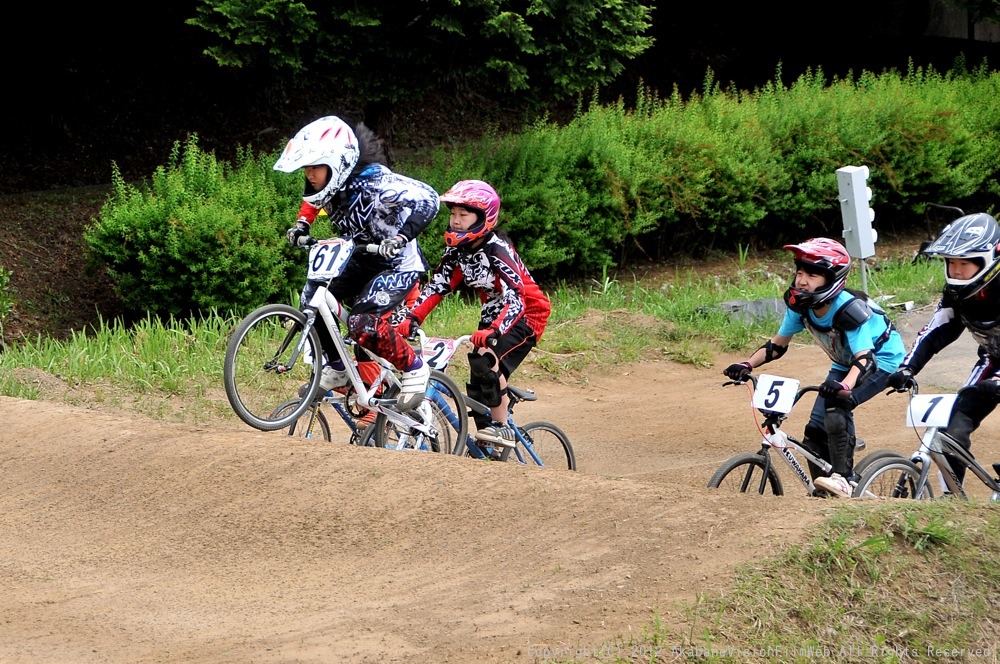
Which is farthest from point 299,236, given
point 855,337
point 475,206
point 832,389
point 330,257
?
point 855,337

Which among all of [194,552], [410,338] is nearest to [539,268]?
[410,338]

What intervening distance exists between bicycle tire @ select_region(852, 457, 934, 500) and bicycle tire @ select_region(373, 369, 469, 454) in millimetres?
2468

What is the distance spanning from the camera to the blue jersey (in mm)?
6547

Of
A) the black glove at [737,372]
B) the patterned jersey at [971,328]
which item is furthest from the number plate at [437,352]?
the patterned jersey at [971,328]

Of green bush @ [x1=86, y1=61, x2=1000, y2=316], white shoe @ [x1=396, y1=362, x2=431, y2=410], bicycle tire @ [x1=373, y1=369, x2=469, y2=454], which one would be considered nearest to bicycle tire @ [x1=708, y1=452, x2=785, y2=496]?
bicycle tire @ [x1=373, y1=369, x2=469, y2=454]

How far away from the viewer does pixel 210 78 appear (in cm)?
1703

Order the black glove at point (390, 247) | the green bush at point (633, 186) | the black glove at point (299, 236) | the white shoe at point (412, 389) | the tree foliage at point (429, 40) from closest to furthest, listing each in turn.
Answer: the black glove at point (390, 247)
the black glove at point (299, 236)
the white shoe at point (412, 389)
the green bush at point (633, 186)
the tree foliage at point (429, 40)

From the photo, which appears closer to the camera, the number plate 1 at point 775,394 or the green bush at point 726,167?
the number plate 1 at point 775,394

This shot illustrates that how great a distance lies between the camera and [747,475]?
6.52 m

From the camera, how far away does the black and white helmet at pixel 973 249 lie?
6188 mm

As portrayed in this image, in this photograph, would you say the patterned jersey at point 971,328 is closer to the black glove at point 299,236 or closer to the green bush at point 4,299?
the black glove at point 299,236

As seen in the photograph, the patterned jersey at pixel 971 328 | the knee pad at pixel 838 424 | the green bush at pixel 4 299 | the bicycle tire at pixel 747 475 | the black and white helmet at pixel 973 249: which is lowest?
the green bush at pixel 4 299

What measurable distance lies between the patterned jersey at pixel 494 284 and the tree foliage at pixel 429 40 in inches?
194

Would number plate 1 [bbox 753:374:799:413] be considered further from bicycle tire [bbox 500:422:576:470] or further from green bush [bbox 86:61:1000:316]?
green bush [bbox 86:61:1000:316]
